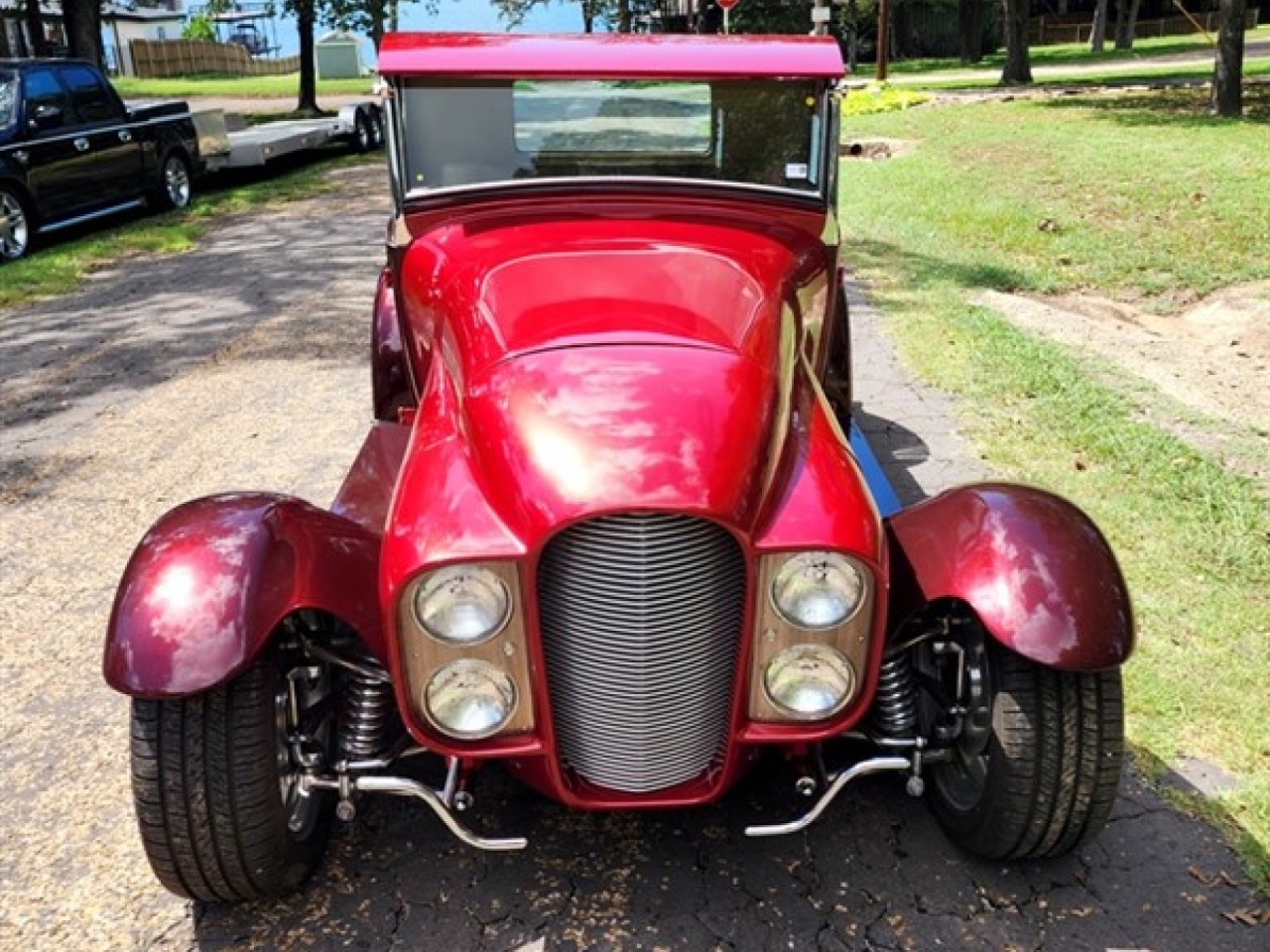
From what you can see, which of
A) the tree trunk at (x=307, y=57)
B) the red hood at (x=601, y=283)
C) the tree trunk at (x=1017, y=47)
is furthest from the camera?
the tree trunk at (x=307, y=57)

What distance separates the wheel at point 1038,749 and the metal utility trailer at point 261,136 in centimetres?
1102

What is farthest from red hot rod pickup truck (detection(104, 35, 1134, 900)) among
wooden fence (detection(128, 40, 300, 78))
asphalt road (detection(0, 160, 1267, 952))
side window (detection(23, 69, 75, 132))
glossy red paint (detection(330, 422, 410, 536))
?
wooden fence (detection(128, 40, 300, 78))

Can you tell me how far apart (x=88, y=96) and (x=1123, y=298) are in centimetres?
937

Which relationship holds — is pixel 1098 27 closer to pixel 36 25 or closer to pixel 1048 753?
pixel 36 25

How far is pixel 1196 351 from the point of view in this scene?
716cm

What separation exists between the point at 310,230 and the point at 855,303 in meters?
6.02

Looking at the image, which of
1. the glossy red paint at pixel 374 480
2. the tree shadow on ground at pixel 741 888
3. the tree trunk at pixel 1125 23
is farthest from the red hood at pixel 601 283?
the tree trunk at pixel 1125 23

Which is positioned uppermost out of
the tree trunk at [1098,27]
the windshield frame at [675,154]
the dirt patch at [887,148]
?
the tree trunk at [1098,27]

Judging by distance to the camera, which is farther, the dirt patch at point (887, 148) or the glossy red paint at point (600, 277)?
the dirt patch at point (887, 148)

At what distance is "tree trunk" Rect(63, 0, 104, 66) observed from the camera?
17.6 metres

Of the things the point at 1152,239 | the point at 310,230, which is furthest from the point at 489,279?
the point at 310,230

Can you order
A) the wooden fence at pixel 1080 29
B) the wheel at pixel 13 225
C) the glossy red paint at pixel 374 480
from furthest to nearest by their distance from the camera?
the wooden fence at pixel 1080 29 → the wheel at pixel 13 225 → the glossy red paint at pixel 374 480

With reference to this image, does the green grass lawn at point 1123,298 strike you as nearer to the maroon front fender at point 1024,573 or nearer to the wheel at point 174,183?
the maroon front fender at point 1024,573

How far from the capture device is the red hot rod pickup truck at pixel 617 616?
2.26 metres
